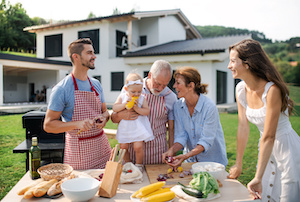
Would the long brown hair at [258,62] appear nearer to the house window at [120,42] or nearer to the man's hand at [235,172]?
the man's hand at [235,172]

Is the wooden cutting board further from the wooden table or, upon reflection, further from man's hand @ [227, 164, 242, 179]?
man's hand @ [227, 164, 242, 179]

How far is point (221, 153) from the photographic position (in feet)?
9.52

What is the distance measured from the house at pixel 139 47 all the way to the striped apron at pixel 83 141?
12414mm

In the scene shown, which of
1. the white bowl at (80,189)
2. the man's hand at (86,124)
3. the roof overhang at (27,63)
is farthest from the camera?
the roof overhang at (27,63)

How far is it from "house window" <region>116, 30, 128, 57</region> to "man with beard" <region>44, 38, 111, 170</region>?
54.8ft

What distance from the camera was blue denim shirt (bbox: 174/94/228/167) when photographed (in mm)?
2731

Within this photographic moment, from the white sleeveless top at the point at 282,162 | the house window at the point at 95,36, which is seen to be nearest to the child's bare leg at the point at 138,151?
the white sleeveless top at the point at 282,162

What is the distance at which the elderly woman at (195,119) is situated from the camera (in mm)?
2715

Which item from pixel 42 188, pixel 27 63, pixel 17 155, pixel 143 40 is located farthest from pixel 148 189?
pixel 143 40

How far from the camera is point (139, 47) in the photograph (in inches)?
759

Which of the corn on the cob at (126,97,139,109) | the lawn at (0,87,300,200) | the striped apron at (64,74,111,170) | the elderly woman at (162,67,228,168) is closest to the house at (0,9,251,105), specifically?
the lawn at (0,87,300,200)

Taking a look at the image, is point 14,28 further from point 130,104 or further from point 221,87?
point 130,104

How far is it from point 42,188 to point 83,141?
0.73 m

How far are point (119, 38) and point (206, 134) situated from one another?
1730 cm
